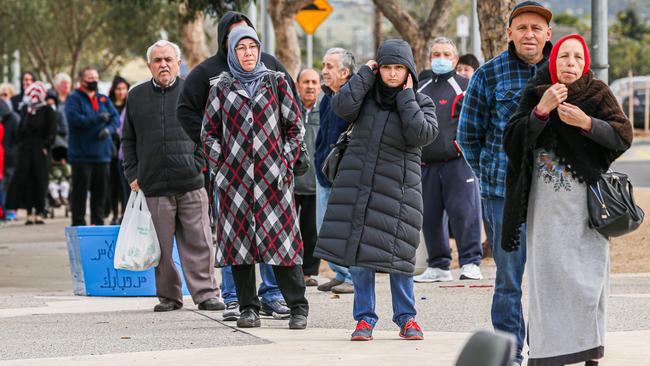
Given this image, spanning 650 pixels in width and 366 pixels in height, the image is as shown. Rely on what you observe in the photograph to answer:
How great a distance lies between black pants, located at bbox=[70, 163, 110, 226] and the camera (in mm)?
16922

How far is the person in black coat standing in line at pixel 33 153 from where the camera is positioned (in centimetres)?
1961

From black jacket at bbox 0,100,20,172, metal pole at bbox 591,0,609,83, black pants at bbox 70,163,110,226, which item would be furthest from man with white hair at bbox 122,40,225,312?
black jacket at bbox 0,100,20,172

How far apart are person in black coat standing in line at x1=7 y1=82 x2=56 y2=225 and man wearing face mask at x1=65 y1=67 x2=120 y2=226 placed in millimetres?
2551

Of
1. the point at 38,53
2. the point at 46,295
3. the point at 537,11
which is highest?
the point at 38,53

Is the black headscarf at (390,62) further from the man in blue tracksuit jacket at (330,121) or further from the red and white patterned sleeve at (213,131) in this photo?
the man in blue tracksuit jacket at (330,121)

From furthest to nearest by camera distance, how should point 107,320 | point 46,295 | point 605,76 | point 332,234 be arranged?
point 605,76 < point 46,295 < point 107,320 < point 332,234

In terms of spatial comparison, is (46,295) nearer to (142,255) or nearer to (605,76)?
(142,255)

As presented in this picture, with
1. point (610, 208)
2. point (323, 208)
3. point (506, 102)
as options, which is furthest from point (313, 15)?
point (610, 208)

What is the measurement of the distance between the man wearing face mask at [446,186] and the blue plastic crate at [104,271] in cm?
214

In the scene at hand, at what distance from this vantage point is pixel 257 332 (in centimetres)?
899

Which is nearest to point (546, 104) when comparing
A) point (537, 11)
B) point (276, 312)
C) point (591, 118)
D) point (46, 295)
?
point (591, 118)

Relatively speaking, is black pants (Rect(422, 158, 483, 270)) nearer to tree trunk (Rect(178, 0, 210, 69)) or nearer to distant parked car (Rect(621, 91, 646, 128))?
tree trunk (Rect(178, 0, 210, 69))

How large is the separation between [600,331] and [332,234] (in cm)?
205

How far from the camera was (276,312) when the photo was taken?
993 cm
